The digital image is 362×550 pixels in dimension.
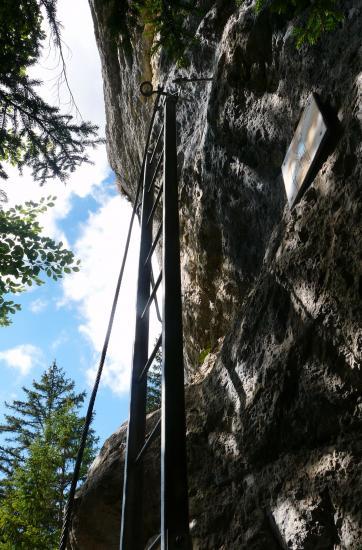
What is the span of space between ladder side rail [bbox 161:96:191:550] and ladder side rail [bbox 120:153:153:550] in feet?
2.16

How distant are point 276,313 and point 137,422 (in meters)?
1.04

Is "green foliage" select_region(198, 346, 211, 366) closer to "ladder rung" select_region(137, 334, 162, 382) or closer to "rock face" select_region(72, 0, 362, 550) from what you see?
"rock face" select_region(72, 0, 362, 550)

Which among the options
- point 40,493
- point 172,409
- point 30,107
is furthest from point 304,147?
point 40,493

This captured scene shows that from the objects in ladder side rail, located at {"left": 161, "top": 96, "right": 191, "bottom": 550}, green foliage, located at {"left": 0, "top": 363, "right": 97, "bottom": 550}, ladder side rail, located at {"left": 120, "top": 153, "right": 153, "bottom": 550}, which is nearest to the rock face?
ladder side rail, located at {"left": 120, "top": 153, "right": 153, "bottom": 550}

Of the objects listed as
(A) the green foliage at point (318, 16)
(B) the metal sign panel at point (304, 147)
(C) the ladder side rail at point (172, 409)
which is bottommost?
(C) the ladder side rail at point (172, 409)

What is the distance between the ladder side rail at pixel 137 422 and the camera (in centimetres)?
229

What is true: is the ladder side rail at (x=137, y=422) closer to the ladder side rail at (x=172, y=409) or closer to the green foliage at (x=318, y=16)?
the ladder side rail at (x=172, y=409)

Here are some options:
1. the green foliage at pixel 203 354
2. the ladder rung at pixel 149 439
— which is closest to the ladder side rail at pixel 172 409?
the ladder rung at pixel 149 439

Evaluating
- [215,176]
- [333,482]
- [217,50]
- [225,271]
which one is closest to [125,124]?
[217,50]

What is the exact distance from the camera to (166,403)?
2018mm

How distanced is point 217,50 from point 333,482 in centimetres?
414

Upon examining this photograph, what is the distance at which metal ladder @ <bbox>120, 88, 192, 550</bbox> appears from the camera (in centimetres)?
175

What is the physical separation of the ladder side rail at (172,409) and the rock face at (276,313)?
0.50 m

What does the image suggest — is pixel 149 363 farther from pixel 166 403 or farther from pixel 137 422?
pixel 166 403
